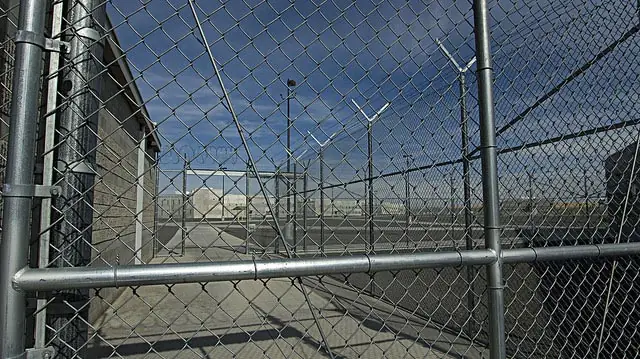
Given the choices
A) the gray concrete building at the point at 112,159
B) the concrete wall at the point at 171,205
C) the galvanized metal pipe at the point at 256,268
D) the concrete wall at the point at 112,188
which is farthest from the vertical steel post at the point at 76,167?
the concrete wall at the point at 112,188

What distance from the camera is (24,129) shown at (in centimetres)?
102

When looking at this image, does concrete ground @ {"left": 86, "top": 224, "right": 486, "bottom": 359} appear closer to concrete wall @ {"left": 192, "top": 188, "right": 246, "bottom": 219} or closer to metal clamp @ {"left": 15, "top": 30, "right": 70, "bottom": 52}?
concrete wall @ {"left": 192, "top": 188, "right": 246, "bottom": 219}

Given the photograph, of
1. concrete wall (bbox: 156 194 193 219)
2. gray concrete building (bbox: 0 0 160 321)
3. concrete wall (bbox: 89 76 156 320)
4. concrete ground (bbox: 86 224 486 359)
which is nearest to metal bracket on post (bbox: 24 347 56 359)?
concrete wall (bbox: 156 194 193 219)

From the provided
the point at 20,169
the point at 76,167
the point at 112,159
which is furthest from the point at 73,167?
the point at 112,159

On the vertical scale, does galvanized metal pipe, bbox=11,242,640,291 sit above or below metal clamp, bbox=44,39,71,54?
below

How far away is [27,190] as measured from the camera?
1011 millimetres

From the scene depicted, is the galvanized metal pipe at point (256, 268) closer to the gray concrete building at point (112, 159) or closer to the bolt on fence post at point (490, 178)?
the bolt on fence post at point (490, 178)

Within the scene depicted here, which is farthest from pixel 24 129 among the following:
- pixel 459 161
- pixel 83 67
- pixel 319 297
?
pixel 319 297

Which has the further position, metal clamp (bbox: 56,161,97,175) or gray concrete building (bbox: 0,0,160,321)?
gray concrete building (bbox: 0,0,160,321)

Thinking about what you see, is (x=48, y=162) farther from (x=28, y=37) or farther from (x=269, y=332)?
(x=269, y=332)

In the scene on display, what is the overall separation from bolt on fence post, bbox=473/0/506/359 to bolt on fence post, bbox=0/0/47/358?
1501mm

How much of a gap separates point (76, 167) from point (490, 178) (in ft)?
4.73

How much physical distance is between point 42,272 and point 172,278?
33cm

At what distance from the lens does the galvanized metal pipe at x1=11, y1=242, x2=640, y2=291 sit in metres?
1.02
